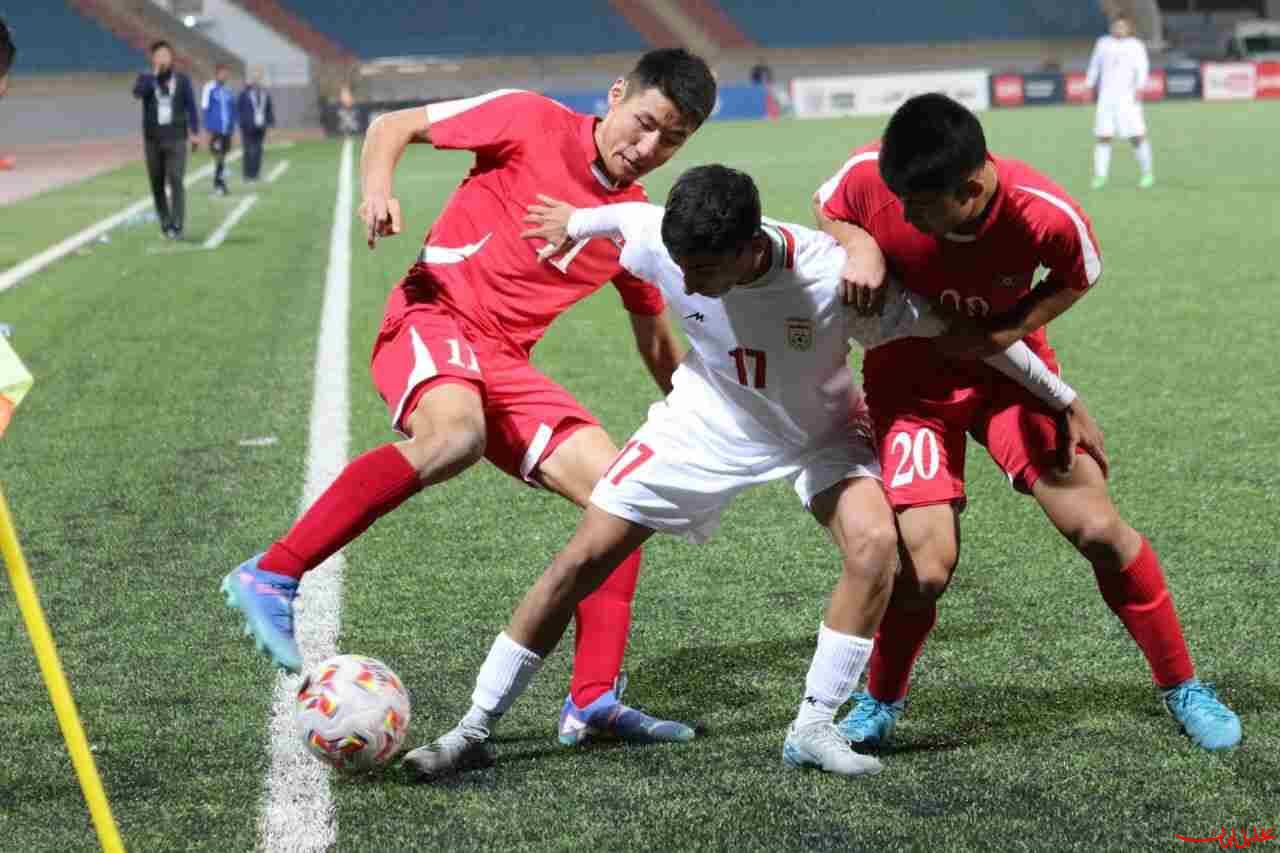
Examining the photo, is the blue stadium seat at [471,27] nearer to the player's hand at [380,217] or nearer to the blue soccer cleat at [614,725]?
the player's hand at [380,217]

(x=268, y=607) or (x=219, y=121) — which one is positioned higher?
(x=268, y=607)

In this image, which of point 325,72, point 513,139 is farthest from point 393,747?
point 325,72

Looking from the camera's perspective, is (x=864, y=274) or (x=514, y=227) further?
(x=514, y=227)

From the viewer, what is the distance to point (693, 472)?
416 centimetres

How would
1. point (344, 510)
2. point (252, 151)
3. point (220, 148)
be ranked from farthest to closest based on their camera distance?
point (252, 151), point (220, 148), point (344, 510)

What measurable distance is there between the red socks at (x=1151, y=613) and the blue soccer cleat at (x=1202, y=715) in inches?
1.4

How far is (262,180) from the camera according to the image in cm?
3002

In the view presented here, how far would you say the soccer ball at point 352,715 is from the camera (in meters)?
3.99

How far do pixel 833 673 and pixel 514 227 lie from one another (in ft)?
5.32

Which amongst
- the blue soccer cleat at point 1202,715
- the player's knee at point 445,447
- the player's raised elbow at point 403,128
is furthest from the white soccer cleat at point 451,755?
the player's raised elbow at point 403,128

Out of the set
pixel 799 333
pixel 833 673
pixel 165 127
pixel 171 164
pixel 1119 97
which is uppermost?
pixel 799 333

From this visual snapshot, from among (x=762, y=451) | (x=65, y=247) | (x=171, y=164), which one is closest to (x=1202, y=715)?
(x=762, y=451)

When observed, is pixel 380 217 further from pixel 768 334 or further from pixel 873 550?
pixel 873 550

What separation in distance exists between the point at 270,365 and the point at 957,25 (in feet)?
173
